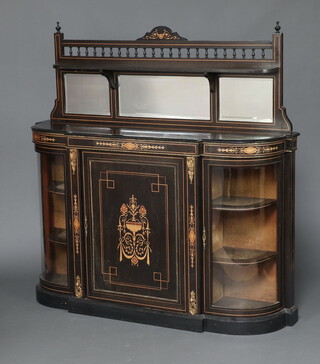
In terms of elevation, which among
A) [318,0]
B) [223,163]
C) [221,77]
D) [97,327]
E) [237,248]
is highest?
[318,0]

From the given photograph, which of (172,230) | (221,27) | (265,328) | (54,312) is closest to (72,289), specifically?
(54,312)

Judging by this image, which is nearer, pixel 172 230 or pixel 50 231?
pixel 172 230

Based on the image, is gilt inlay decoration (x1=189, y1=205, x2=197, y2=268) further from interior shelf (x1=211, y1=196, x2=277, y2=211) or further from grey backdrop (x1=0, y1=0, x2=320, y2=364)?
grey backdrop (x1=0, y1=0, x2=320, y2=364)

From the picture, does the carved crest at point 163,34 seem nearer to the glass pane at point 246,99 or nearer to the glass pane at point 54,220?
the glass pane at point 246,99

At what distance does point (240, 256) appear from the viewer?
26.1 feet

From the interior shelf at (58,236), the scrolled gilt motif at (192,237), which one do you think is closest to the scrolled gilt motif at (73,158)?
the interior shelf at (58,236)

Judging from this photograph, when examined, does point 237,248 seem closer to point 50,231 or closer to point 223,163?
point 223,163

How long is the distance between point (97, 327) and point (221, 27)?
2.89 meters

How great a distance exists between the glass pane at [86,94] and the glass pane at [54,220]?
0.49 meters

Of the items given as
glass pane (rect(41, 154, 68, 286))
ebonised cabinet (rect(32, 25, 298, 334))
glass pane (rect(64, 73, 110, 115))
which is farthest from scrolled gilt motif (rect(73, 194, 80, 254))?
glass pane (rect(64, 73, 110, 115))

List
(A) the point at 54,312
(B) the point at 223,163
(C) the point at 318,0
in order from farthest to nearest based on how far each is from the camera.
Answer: (C) the point at 318,0
(A) the point at 54,312
(B) the point at 223,163

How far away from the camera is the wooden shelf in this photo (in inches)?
311

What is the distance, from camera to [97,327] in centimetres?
805

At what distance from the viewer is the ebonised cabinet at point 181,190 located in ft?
25.6
